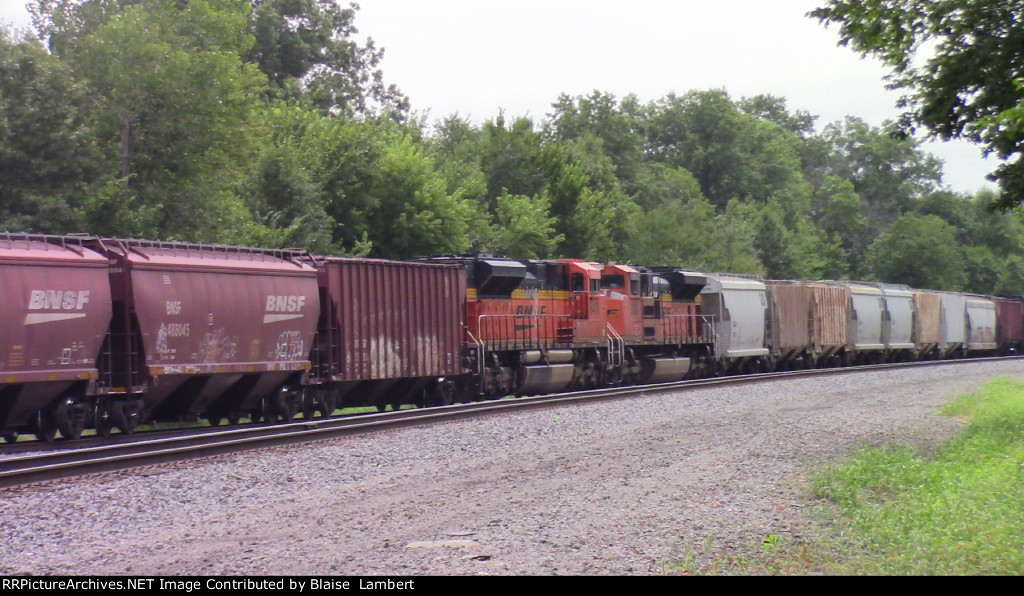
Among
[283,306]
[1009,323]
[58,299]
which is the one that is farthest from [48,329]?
[1009,323]

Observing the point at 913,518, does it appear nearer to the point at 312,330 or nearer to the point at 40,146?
the point at 312,330

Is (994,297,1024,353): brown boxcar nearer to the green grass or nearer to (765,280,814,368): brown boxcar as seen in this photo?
(765,280,814,368): brown boxcar

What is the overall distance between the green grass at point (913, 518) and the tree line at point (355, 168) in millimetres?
→ 6185

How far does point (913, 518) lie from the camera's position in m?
9.20

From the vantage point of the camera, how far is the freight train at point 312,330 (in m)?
16.5

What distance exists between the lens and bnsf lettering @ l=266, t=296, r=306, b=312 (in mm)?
19938

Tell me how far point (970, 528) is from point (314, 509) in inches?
239

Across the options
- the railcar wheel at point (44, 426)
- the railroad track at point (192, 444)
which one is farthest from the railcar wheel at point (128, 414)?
the railcar wheel at point (44, 426)

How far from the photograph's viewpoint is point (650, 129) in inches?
4023

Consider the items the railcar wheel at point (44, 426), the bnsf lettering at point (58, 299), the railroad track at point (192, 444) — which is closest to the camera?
the railroad track at point (192, 444)

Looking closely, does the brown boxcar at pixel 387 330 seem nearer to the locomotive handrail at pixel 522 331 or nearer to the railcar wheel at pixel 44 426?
the locomotive handrail at pixel 522 331

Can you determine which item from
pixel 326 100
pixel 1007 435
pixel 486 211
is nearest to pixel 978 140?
pixel 1007 435

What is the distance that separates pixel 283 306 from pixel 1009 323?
55.2 meters

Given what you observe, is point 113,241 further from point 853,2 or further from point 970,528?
point 970,528
